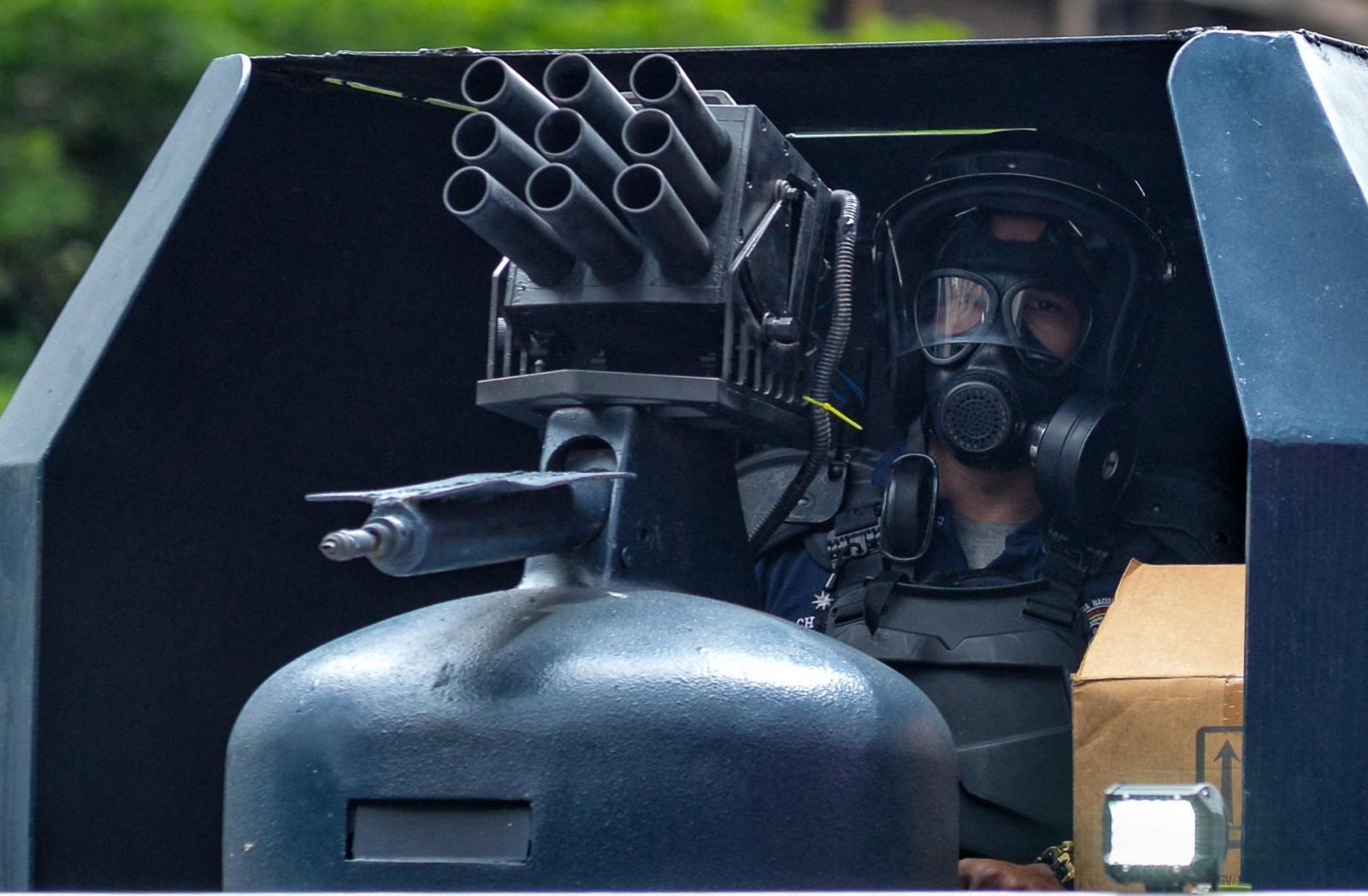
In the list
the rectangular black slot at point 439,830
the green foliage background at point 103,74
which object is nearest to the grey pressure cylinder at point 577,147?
the rectangular black slot at point 439,830

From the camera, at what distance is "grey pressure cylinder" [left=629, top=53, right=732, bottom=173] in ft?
8.20

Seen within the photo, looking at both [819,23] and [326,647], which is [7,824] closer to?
[326,647]

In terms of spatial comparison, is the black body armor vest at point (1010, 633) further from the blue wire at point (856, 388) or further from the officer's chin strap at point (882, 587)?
the blue wire at point (856, 388)

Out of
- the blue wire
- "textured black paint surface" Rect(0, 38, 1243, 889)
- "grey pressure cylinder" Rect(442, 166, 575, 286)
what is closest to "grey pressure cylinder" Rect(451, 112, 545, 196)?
"grey pressure cylinder" Rect(442, 166, 575, 286)

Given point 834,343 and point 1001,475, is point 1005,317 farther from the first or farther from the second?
point 834,343

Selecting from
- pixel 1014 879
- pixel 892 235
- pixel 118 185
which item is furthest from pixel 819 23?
pixel 1014 879

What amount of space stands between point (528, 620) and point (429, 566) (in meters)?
0.18

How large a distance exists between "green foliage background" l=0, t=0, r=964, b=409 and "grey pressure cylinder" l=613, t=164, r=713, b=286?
4.15 m

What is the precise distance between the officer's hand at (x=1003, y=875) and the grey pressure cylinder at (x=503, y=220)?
1.06 m

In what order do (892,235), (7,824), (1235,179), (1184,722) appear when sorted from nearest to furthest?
(1235,179) → (1184,722) → (7,824) → (892,235)

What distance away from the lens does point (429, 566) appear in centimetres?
214

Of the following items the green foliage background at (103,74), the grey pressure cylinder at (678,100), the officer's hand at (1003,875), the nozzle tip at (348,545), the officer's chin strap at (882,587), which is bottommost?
the officer's hand at (1003,875)

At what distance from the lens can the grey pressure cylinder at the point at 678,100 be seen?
2500mm

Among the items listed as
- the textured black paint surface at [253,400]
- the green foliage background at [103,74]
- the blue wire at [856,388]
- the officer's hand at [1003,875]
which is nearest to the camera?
the textured black paint surface at [253,400]
